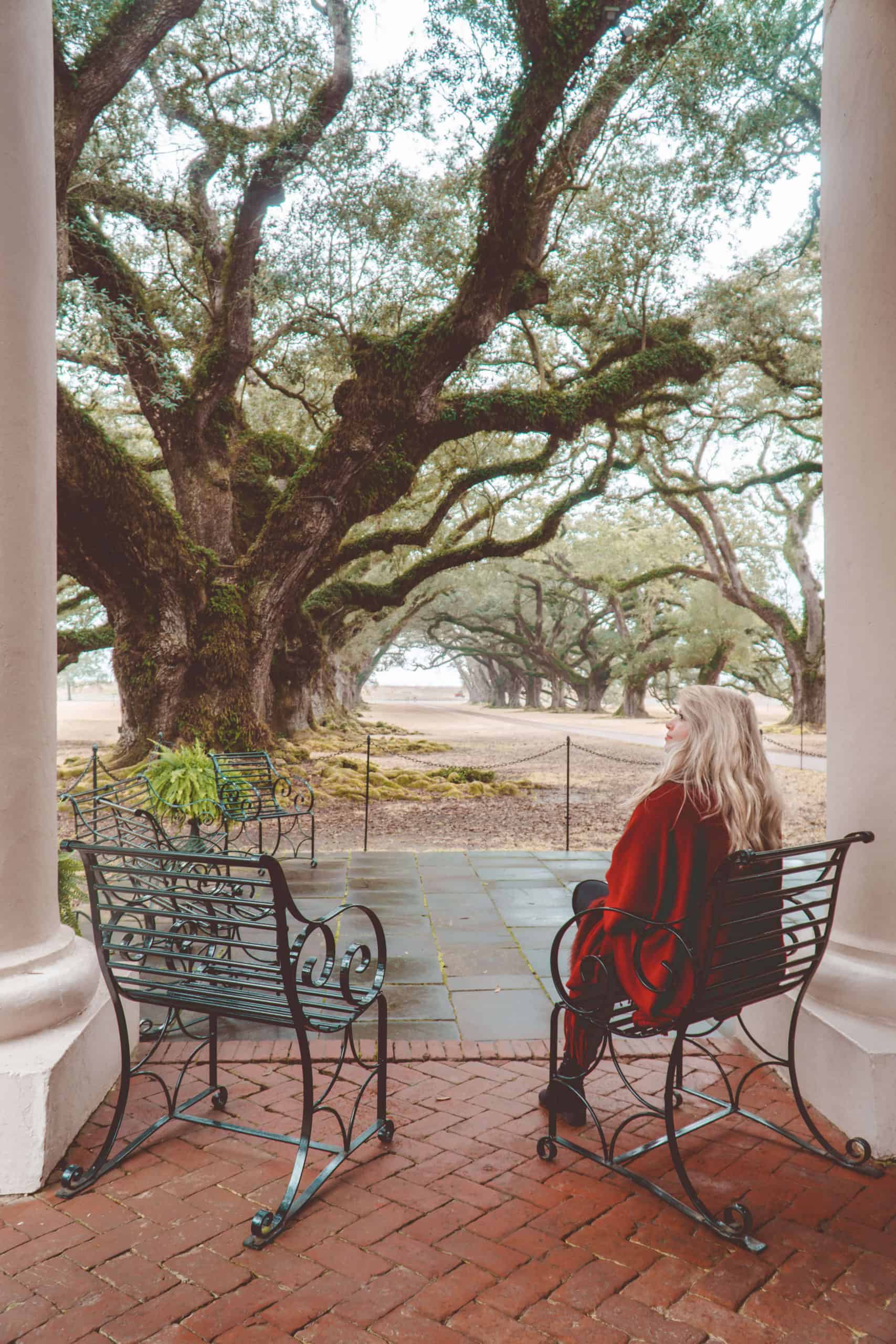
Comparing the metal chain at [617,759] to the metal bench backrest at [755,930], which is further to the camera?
the metal chain at [617,759]

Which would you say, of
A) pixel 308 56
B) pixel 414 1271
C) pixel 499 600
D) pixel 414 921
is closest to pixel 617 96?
pixel 308 56

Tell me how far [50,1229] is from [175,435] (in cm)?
1169

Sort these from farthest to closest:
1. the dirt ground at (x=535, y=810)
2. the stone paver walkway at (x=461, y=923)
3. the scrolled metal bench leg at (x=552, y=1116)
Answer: the dirt ground at (x=535, y=810) → the stone paver walkway at (x=461, y=923) → the scrolled metal bench leg at (x=552, y=1116)

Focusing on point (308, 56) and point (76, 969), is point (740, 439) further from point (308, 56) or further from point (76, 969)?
point (76, 969)

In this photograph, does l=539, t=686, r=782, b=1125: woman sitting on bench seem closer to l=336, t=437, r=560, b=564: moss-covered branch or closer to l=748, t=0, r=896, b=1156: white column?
l=748, t=0, r=896, b=1156: white column

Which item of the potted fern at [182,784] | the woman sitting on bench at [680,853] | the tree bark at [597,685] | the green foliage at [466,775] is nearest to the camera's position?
the woman sitting on bench at [680,853]

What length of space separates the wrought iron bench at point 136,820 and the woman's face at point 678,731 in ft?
5.98

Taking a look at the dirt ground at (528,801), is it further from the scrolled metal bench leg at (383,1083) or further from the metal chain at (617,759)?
the scrolled metal bench leg at (383,1083)

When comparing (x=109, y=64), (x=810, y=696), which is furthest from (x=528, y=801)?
(x=810, y=696)

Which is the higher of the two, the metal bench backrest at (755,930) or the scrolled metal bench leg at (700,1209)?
the metal bench backrest at (755,930)

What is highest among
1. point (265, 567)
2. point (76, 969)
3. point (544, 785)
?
point (265, 567)

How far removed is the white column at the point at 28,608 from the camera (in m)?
2.77

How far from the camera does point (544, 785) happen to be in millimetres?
13719

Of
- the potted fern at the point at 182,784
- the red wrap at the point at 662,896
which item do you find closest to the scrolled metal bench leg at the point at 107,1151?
the red wrap at the point at 662,896
